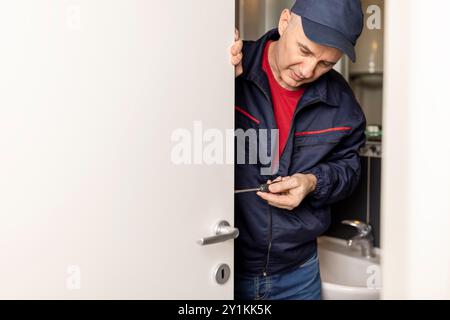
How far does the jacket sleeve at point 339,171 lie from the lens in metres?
1.22

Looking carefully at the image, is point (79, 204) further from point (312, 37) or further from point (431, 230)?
point (312, 37)

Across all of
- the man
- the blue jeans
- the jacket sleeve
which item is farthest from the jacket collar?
the blue jeans

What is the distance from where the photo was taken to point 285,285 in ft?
4.46

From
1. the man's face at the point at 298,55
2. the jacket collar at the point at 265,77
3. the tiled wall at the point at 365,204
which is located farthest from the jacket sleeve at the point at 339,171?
the tiled wall at the point at 365,204

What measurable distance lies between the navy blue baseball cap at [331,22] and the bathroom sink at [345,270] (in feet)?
2.46

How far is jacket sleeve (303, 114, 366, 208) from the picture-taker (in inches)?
47.9

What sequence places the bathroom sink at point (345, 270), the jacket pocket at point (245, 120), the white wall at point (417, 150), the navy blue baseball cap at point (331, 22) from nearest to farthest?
the white wall at point (417, 150)
the navy blue baseball cap at point (331, 22)
the jacket pocket at point (245, 120)
the bathroom sink at point (345, 270)

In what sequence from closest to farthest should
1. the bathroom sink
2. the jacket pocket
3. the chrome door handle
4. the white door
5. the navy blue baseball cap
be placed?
the white door < the chrome door handle < the navy blue baseball cap < the jacket pocket < the bathroom sink

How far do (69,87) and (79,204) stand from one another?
19 centimetres

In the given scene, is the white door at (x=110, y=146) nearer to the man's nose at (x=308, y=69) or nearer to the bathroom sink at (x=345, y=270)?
the man's nose at (x=308, y=69)

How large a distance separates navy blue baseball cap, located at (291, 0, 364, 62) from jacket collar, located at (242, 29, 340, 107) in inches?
6.3

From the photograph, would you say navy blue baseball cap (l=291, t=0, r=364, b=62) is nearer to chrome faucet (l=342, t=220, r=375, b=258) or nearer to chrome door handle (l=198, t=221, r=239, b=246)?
chrome door handle (l=198, t=221, r=239, b=246)

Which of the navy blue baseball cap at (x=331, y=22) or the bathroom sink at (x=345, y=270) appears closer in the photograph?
the navy blue baseball cap at (x=331, y=22)

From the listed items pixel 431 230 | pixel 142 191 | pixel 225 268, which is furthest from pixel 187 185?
pixel 431 230
